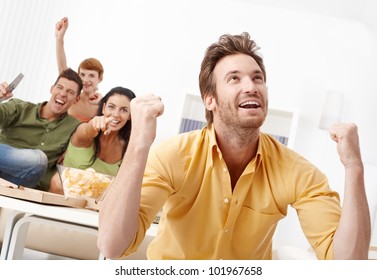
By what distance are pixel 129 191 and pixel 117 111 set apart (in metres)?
2.33

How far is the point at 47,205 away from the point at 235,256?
0.85 meters

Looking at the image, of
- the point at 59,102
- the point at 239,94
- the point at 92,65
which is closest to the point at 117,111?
the point at 59,102

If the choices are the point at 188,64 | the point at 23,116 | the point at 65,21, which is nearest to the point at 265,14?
the point at 188,64

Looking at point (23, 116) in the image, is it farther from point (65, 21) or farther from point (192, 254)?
point (192, 254)

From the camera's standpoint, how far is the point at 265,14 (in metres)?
4.18

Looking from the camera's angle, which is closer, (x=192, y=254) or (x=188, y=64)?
(x=192, y=254)

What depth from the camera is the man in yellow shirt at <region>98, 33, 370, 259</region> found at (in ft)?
4.07

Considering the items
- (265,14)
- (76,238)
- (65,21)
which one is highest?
(265,14)

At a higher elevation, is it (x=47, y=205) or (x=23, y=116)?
(x=23, y=116)

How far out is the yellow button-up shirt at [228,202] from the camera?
1.39m

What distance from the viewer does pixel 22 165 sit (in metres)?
3.07

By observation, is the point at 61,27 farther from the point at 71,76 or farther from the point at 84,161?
the point at 84,161

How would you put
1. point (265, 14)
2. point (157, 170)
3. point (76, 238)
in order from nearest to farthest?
point (157, 170)
point (76, 238)
point (265, 14)

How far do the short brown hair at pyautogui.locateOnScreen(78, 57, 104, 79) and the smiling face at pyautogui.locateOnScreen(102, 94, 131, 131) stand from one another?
434 millimetres
